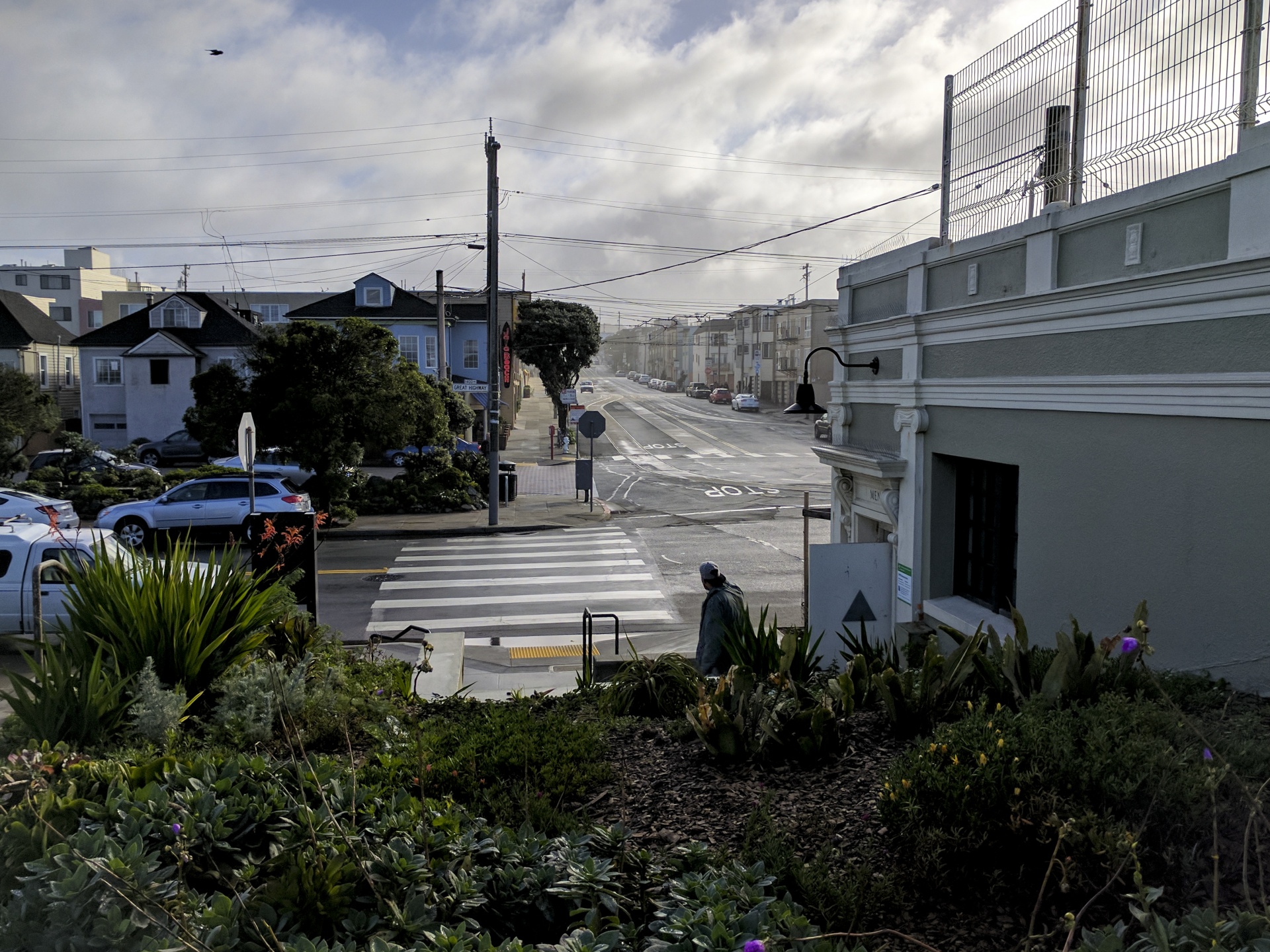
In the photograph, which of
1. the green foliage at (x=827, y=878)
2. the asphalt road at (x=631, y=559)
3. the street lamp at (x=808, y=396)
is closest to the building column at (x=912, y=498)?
the street lamp at (x=808, y=396)

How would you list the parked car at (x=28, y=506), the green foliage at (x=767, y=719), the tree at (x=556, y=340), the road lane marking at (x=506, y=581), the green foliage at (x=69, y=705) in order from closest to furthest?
the green foliage at (x=69, y=705) < the green foliage at (x=767, y=719) < the road lane marking at (x=506, y=581) < the parked car at (x=28, y=506) < the tree at (x=556, y=340)

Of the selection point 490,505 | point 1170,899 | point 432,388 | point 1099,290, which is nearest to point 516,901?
point 1170,899

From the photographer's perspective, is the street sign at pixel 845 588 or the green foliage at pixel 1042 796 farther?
the street sign at pixel 845 588

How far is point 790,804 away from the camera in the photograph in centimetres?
502

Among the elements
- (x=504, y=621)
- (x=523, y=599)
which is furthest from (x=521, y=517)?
(x=504, y=621)

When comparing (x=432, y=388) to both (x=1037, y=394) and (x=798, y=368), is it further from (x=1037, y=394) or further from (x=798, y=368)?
(x=798, y=368)

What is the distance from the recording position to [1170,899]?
149 inches

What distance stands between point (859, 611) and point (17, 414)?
1156 inches

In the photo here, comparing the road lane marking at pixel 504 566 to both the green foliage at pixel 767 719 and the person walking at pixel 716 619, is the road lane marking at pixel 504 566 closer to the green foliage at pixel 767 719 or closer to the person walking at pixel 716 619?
the person walking at pixel 716 619

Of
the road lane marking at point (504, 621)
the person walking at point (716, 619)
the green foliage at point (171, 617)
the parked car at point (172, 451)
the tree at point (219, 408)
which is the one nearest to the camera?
the green foliage at point (171, 617)

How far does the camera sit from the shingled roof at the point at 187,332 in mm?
48562

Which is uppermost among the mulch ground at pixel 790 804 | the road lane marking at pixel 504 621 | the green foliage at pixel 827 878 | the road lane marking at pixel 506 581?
the green foliage at pixel 827 878

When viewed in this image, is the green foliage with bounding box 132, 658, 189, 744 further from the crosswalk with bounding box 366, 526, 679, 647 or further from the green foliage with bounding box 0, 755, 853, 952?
the crosswalk with bounding box 366, 526, 679, 647

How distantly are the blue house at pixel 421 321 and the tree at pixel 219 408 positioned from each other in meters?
20.5
